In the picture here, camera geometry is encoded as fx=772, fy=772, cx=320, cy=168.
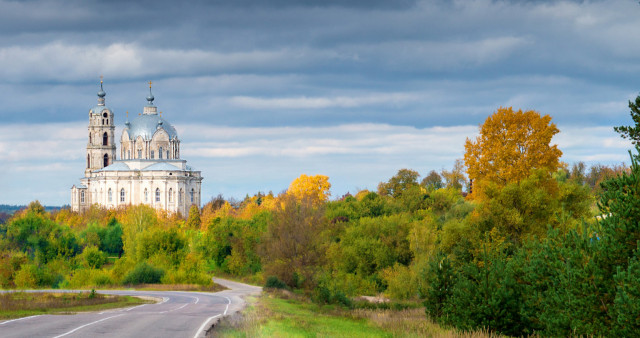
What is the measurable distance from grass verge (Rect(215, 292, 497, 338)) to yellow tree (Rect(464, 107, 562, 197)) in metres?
15.2

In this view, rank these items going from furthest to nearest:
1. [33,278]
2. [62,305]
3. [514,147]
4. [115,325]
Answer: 1. [33,278]
2. [514,147]
3. [62,305]
4. [115,325]

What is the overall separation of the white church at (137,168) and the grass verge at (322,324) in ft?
411

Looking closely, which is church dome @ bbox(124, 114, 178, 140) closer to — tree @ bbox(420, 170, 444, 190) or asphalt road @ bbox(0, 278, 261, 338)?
tree @ bbox(420, 170, 444, 190)

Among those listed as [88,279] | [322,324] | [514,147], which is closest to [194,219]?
[88,279]

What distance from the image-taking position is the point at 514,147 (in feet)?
177

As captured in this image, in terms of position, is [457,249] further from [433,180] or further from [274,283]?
[433,180]

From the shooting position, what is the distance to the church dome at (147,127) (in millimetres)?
172250

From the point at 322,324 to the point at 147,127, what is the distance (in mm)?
145036

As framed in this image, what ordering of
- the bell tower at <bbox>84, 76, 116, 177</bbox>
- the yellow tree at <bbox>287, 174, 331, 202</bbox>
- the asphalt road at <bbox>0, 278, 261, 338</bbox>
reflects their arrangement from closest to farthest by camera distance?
the asphalt road at <bbox>0, 278, 261, 338</bbox>
the yellow tree at <bbox>287, 174, 331, 202</bbox>
the bell tower at <bbox>84, 76, 116, 177</bbox>

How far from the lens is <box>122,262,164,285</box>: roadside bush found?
64.1 metres

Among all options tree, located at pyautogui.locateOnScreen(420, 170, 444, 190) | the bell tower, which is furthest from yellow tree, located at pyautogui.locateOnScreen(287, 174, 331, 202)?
the bell tower

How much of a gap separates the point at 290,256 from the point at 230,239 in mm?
31267

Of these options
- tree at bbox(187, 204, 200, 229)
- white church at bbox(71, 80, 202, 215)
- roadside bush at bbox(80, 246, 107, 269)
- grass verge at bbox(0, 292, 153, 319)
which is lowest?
grass verge at bbox(0, 292, 153, 319)

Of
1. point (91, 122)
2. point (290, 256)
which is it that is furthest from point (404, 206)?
point (91, 122)
